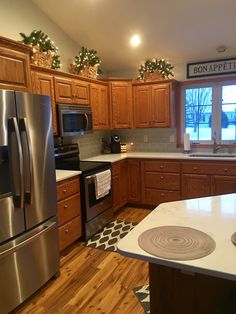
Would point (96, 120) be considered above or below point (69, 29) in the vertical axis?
below

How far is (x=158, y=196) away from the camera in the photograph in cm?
425

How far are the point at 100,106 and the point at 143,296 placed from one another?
285cm

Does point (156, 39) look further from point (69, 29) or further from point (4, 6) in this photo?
point (4, 6)

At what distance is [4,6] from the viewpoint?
293cm

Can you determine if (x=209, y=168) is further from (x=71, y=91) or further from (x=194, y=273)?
(x=194, y=273)

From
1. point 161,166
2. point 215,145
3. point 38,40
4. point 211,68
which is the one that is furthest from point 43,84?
point 215,145

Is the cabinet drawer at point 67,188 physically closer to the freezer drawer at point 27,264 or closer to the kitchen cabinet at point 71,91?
the freezer drawer at point 27,264

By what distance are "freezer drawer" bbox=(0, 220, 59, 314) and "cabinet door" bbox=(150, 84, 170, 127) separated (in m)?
2.60

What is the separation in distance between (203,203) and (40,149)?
138cm

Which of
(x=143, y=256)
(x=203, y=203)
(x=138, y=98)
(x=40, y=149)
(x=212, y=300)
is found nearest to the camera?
(x=143, y=256)

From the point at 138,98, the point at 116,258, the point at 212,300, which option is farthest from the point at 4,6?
the point at 212,300

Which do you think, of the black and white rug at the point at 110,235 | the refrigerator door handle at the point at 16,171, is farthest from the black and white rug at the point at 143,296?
the refrigerator door handle at the point at 16,171

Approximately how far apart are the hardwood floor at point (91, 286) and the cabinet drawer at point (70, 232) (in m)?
0.16

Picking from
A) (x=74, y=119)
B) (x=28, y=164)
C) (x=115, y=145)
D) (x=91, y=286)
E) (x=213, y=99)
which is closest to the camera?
(x=28, y=164)
